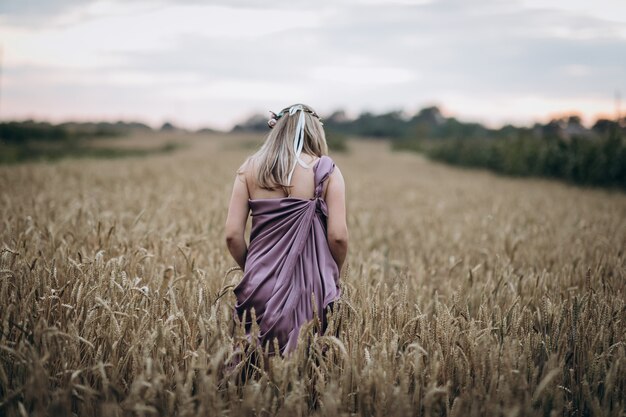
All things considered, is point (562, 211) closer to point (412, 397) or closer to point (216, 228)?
point (216, 228)

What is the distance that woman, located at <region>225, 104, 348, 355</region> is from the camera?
252cm

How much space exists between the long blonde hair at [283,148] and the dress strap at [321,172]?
0.35ft

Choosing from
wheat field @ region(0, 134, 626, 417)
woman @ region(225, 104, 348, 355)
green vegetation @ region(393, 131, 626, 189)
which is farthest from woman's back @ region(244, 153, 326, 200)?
green vegetation @ region(393, 131, 626, 189)

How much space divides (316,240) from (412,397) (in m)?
1.00

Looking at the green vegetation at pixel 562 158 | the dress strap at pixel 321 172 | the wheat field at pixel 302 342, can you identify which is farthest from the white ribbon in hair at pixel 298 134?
the green vegetation at pixel 562 158

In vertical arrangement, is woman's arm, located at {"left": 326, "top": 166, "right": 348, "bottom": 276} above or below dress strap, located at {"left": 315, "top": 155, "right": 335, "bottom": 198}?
below

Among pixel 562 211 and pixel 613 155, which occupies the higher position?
pixel 613 155

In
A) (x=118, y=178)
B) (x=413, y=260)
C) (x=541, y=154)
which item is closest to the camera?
(x=413, y=260)

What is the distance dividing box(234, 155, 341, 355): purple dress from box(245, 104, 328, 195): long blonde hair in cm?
10

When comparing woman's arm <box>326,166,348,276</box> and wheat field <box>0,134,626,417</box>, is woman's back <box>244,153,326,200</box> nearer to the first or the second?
woman's arm <box>326,166,348,276</box>

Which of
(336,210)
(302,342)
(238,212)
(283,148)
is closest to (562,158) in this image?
(336,210)

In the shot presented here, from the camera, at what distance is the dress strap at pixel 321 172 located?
2566 millimetres

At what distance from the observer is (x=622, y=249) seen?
5.51 m

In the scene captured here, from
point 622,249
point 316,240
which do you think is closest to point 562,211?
point 622,249
